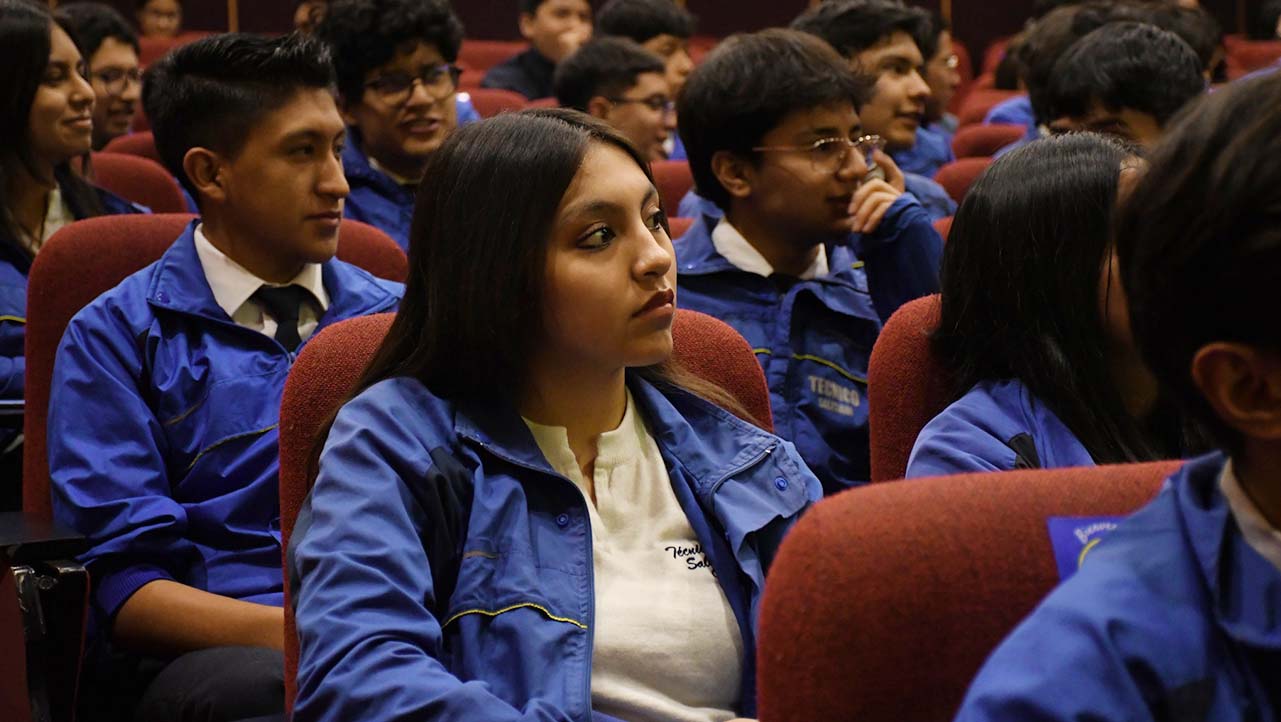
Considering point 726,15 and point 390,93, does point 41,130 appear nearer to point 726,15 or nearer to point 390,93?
point 390,93

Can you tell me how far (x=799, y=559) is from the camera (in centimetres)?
89

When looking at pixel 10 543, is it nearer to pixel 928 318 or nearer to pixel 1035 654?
pixel 928 318

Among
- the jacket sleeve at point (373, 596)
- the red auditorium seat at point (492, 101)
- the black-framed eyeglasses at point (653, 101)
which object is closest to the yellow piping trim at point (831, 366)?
the jacket sleeve at point (373, 596)

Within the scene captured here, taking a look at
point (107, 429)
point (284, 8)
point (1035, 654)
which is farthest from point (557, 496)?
point (284, 8)

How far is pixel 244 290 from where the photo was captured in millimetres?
1981

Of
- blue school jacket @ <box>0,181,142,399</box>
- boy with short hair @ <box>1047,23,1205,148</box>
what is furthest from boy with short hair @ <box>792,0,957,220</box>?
blue school jacket @ <box>0,181,142,399</box>

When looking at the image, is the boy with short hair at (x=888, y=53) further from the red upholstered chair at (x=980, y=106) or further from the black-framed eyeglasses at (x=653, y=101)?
the red upholstered chair at (x=980, y=106)

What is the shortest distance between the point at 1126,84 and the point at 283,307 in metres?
1.59

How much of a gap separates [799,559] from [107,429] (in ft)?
3.87

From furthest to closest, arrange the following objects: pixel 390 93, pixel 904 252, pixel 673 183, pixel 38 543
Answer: pixel 673 183 → pixel 390 93 → pixel 904 252 → pixel 38 543

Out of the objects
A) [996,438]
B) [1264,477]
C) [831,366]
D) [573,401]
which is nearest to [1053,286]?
[996,438]

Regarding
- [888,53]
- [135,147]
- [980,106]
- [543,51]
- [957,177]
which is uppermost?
[888,53]

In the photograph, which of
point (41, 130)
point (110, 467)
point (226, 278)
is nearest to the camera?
point (110, 467)

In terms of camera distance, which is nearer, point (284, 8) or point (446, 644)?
point (446, 644)
